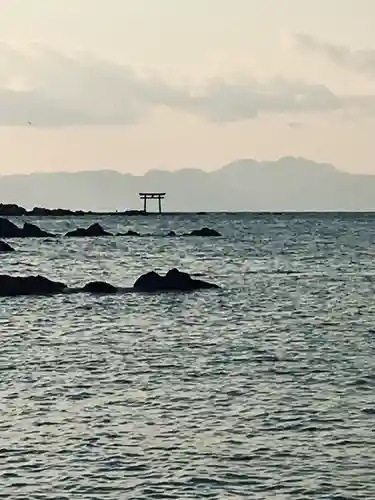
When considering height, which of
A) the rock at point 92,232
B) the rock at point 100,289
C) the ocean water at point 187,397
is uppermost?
the rock at point 92,232

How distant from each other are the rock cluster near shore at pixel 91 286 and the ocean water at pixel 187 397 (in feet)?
5.54

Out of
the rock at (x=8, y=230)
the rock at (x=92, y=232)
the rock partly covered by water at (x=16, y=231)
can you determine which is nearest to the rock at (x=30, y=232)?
the rock partly covered by water at (x=16, y=231)

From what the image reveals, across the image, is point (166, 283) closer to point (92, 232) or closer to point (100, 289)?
point (100, 289)

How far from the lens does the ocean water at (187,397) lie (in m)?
20.1

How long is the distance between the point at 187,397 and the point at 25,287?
98.5ft

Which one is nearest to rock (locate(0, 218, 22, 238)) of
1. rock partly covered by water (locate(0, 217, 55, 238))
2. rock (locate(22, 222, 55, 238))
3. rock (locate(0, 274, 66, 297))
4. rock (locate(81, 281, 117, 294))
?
rock partly covered by water (locate(0, 217, 55, 238))

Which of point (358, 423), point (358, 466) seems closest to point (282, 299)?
point (358, 423)

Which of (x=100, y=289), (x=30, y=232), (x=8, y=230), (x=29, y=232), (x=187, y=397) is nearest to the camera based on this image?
(x=187, y=397)

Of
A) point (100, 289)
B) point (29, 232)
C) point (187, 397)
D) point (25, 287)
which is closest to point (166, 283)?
point (100, 289)

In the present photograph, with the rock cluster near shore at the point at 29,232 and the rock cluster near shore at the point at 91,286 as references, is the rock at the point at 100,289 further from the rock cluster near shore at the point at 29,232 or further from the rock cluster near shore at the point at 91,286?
the rock cluster near shore at the point at 29,232

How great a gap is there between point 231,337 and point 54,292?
63.4 feet

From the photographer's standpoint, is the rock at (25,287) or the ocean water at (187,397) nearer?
the ocean water at (187,397)

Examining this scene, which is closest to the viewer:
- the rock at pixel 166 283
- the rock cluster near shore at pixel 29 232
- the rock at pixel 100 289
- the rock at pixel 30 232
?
the rock at pixel 100 289

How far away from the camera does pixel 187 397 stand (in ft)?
89.8
